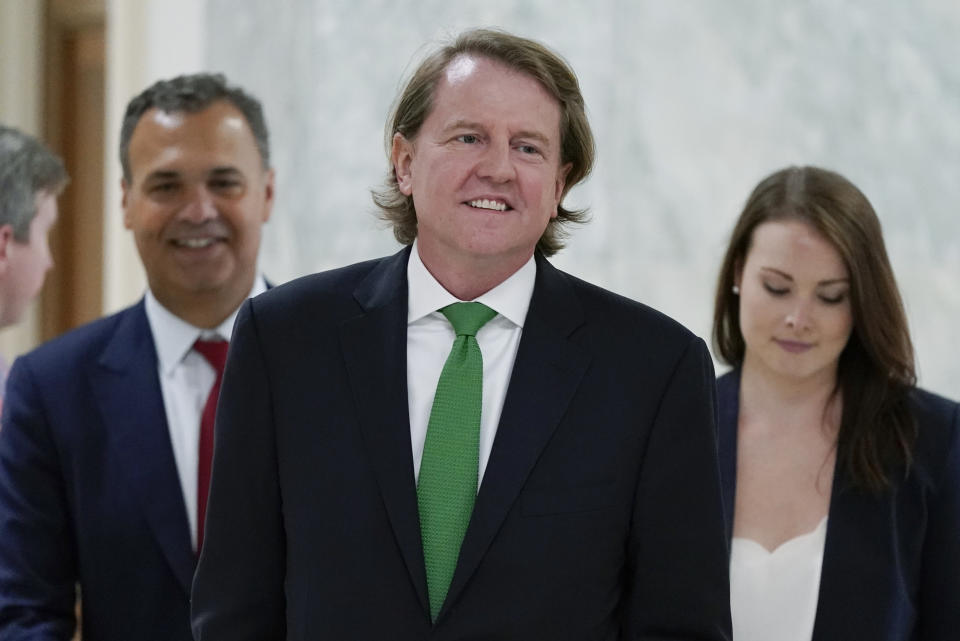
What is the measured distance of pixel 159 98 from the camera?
2.60 metres

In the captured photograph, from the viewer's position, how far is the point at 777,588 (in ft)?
7.91

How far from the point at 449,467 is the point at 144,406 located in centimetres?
85

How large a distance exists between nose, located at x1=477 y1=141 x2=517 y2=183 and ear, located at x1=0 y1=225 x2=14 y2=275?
1.60 metres

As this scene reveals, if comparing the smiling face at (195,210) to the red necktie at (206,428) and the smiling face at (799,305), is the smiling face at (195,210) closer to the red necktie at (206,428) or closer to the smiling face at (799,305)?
the red necktie at (206,428)

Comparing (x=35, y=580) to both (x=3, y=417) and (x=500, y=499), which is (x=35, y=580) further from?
(x=500, y=499)

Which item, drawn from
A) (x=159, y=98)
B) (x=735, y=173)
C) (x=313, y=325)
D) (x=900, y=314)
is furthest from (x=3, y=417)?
(x=735, y=173)

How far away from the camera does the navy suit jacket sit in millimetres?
1680

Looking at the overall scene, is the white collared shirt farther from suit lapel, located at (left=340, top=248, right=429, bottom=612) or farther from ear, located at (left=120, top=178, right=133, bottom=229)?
suit lapel, located at (left=340, top=248, right=429, bottom=612)

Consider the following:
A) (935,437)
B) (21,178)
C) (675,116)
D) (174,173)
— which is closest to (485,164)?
(174,173)

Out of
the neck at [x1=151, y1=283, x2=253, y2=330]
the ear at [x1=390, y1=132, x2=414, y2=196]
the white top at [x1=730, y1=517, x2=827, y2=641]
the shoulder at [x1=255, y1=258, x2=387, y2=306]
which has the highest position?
the ear at [x1=390, y1=132, x2=414, y2=196]

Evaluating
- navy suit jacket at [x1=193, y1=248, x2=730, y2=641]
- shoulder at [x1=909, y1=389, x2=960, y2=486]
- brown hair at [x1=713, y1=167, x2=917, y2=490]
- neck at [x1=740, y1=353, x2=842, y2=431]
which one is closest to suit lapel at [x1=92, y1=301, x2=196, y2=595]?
navy suit jacket at [x1=193, y1=248, x2=730, y2=641]

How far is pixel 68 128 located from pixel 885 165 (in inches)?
152

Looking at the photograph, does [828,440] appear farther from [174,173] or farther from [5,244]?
[5,244]

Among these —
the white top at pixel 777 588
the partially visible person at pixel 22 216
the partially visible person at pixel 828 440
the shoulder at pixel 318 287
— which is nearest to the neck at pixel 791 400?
the partially visible person at pixel 828 440
